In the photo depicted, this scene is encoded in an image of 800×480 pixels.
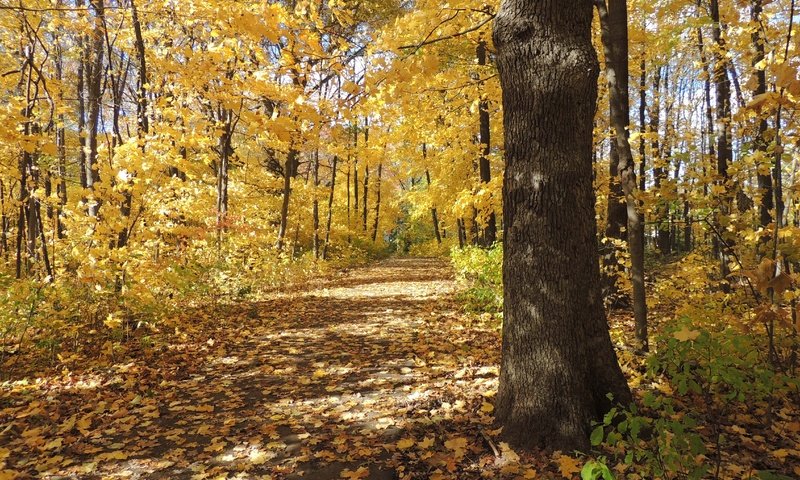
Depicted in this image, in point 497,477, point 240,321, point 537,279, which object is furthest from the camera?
point 240,321

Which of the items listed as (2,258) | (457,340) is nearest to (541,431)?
(457,340)

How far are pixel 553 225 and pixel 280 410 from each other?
3029 mm

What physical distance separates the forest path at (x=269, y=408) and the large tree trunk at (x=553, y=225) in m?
0.66

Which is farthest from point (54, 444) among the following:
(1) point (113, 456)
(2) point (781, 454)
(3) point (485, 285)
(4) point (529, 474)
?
(3) point (485, 285)

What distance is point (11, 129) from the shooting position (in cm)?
512

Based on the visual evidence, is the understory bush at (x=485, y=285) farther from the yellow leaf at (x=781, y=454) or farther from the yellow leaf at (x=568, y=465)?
the yellow leaf at (x=568, y=465)

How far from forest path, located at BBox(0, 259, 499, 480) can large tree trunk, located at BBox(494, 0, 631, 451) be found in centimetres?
66

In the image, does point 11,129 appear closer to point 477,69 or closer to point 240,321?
point 240,321

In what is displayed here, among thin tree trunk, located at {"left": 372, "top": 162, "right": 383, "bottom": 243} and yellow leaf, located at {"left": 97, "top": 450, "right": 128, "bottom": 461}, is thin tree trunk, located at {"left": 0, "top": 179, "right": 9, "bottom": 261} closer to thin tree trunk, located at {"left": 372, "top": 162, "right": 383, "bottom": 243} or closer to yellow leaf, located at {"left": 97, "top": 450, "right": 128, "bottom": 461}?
yellow leaf, located at {"left": 97, "top": 450, "right": 128, "bottom": 461}

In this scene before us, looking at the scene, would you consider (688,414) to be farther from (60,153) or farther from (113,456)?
(60,153)

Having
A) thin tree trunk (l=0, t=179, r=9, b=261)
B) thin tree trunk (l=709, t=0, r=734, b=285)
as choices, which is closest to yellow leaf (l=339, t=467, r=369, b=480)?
thin tree trunk (l=709, t=0, r=734, b=285)

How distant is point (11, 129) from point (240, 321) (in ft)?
13.7

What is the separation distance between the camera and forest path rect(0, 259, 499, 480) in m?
3.19

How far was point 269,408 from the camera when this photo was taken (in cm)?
418
